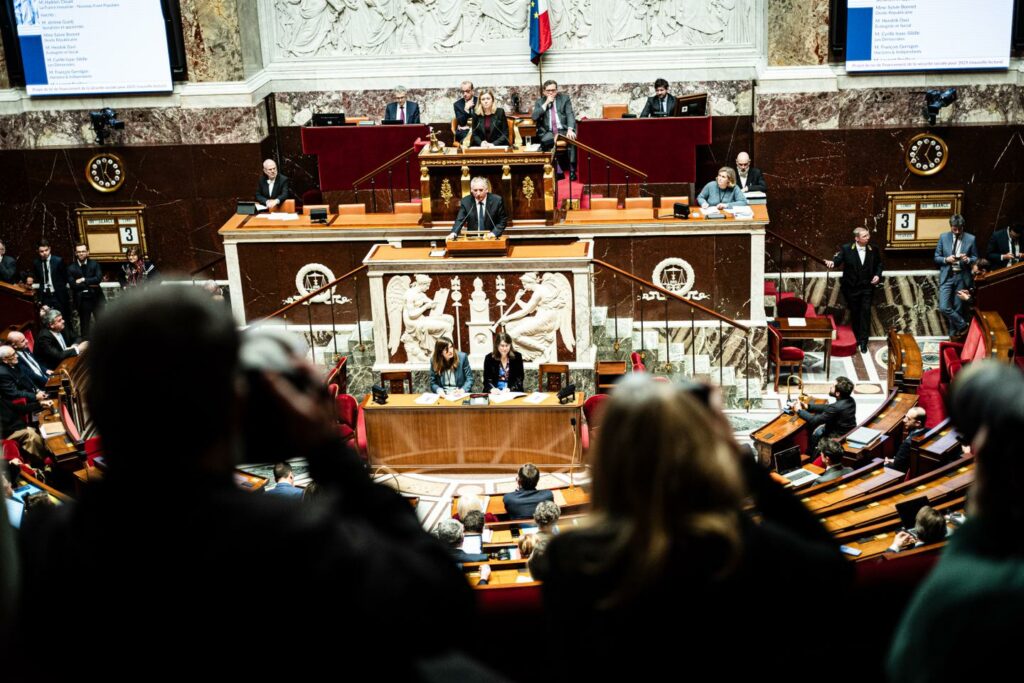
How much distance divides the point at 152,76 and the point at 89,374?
14.2 meters

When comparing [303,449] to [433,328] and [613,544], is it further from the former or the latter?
[433,328]

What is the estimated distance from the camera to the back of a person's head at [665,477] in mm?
1697

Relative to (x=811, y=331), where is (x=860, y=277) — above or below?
above

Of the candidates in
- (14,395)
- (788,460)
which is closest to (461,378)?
(788,460)

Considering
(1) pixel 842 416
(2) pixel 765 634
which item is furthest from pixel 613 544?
(1) pixel 842 416

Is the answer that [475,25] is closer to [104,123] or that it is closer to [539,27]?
[539,27]

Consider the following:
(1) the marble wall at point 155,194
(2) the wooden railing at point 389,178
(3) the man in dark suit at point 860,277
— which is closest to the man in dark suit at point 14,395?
(1) the marble wall at point 155,194

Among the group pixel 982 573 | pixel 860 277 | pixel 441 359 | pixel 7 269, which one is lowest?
pixel 441 359

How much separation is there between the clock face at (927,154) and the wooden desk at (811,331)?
275cm

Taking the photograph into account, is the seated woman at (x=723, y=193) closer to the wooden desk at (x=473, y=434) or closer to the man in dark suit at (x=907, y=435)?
the wooden desk at (x=473, y=434)

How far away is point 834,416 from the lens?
32.6 feet

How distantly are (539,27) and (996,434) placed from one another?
14.1 m

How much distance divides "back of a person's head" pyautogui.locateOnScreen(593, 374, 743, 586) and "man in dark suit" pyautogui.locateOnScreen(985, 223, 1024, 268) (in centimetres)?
1244

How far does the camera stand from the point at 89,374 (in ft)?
4.93
